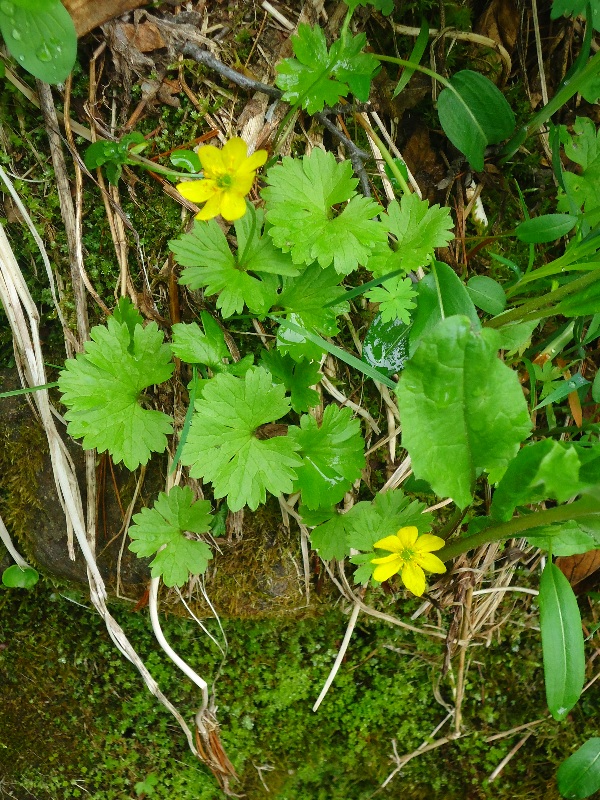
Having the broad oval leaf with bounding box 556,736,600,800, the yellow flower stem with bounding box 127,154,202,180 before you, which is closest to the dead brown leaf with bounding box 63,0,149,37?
the yellow flower stem with bounding box 127,154,202,180

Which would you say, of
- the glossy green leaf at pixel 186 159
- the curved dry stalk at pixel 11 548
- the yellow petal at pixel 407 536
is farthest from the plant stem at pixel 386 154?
the curved dry stalk at pixel 11 548

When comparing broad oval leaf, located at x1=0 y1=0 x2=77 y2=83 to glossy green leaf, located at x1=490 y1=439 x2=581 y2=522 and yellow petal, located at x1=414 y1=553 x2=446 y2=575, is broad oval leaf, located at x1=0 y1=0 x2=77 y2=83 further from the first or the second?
yellow petal, located at x1=414 y1=553 x2=446 y2=575

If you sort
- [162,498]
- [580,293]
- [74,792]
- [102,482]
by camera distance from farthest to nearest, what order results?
[74,792] → [102,482] → [162,498] → [580,293]

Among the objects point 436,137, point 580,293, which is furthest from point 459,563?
point 436,137

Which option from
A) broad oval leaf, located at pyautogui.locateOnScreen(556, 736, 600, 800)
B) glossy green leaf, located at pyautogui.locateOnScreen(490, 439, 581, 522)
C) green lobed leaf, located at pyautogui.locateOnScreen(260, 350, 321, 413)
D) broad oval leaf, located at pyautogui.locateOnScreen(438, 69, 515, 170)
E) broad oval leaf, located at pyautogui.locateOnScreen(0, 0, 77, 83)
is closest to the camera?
glossy green leaf, located at pyautogui.locateOnScreen(490, 439, 581, 522)

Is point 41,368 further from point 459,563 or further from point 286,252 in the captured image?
point 459,563

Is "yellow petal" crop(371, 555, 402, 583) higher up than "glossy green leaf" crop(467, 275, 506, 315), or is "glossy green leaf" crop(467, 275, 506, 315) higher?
"glossy green leaf" crop(467, 275, 506, 315)

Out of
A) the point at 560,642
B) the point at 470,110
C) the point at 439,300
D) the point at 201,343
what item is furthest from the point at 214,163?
the point at 560,642
